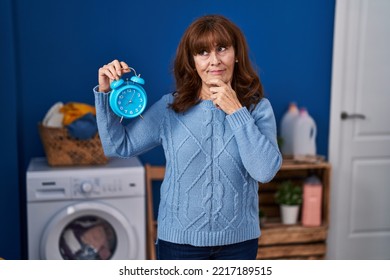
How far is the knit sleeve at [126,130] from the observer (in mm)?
1379

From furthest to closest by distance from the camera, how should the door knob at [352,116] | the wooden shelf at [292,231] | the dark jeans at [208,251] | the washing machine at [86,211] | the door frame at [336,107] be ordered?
1. the door knob at [352,116]
2. the door frame at [336,107]
3. the wooden shelf at [292,231]
4. the washing machine at [86,211]
5. the dark jeans at [208,251]

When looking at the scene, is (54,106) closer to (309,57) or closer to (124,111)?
(309,57)

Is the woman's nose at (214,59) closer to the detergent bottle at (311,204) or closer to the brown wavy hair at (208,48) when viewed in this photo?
the brown wavy hair at (208,48)

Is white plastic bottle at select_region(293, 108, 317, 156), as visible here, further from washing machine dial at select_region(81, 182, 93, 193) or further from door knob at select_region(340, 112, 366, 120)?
washing machine dial at select_region(81, 182, 93, 193)

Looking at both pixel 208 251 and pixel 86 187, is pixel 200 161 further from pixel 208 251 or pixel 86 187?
pixel 86 187

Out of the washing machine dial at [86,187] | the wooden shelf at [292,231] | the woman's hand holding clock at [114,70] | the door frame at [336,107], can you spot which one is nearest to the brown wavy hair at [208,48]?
the woman's hand holding clock at [114,70]

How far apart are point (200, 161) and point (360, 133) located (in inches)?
75.4

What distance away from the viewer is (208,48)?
4.43 ft

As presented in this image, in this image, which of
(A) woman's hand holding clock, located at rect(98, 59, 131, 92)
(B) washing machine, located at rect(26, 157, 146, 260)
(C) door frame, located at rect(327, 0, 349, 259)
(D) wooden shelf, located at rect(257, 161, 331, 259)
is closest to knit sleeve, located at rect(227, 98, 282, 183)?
(A) woman's hand holding clock, located at rect(98, 59, 131, 92)

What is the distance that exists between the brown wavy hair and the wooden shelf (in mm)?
1475

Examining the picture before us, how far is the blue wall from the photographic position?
8.71 ft

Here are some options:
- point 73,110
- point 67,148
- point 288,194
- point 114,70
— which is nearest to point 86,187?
point 67,148

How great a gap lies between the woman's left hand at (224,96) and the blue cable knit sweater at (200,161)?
0.05 ft
